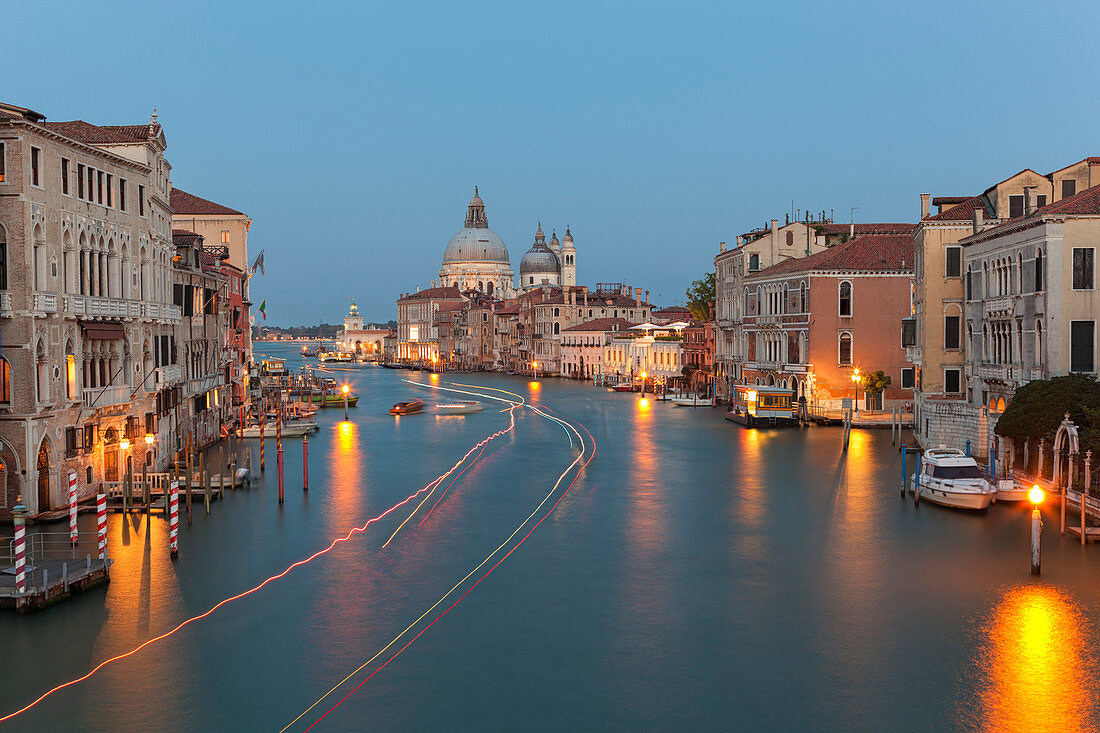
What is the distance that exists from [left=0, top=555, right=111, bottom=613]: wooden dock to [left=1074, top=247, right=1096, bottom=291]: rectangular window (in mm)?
22201

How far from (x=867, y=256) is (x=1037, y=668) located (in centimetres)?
3650

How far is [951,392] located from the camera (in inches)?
1395

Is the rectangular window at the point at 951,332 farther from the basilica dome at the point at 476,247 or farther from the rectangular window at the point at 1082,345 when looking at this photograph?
the basilica dome at the point at 476,247

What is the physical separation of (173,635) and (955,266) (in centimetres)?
2814

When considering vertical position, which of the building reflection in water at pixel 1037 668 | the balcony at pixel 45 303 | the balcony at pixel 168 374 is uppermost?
the balcony at pixel 45 303

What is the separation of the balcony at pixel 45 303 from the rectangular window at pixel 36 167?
214 centimetres

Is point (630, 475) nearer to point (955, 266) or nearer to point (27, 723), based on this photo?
point (955, 266)

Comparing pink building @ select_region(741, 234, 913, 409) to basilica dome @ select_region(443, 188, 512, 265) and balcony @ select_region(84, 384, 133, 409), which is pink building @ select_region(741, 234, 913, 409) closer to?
balcony @ select_region(84, 384, 133, 409)

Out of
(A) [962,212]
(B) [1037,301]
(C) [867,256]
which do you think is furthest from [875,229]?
(B) [1037,301]

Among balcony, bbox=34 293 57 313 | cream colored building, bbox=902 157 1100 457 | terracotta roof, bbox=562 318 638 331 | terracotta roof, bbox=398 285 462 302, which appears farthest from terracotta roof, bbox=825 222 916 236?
terracotta roof, bbox=398 285 462 302

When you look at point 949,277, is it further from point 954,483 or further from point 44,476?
point 44,476

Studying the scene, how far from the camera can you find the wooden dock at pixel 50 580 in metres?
15.7

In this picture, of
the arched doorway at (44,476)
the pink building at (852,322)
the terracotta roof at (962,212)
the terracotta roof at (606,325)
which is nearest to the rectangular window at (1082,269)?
the terracotta roof at (962,212)

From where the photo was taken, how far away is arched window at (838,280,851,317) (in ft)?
156
